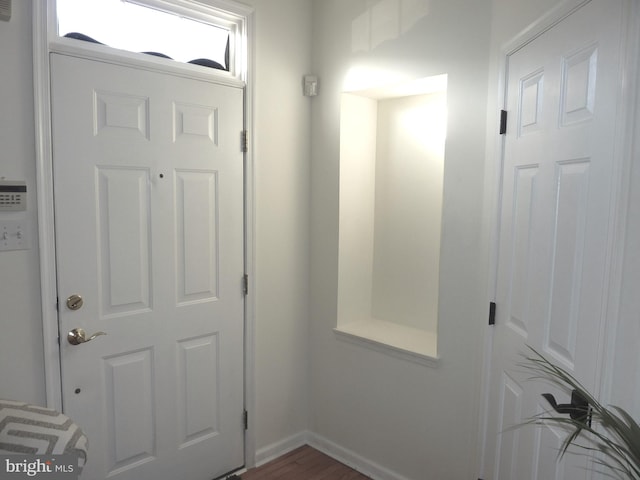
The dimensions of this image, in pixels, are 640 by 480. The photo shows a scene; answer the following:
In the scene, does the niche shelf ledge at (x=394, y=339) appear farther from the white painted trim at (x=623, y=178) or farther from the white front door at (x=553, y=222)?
the white painted trim at (x=623, y=178)

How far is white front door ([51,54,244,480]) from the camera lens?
77.7 inches

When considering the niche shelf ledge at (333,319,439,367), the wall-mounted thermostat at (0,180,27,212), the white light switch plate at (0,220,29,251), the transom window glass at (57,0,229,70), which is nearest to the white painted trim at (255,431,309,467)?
the niche shelf ledge at (333,319,439,367)

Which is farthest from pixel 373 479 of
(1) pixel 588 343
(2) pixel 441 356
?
(1) pixel 588 343

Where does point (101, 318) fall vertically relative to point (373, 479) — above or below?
above

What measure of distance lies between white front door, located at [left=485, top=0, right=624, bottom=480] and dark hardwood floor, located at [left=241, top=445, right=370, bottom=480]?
0.93m

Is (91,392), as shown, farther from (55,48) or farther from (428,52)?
(428,52)

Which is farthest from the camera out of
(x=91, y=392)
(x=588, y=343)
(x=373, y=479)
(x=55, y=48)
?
(x=373, y=479)

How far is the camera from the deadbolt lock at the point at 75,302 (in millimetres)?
1957

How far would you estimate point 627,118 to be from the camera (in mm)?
1098

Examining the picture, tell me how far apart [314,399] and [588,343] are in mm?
2008

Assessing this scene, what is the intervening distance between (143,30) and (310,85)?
97 centimetres

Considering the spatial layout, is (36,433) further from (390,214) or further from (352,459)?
(390,214)

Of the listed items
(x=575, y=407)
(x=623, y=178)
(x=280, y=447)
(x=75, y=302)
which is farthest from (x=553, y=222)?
(x=280, y=447)

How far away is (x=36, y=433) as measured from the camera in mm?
1377
